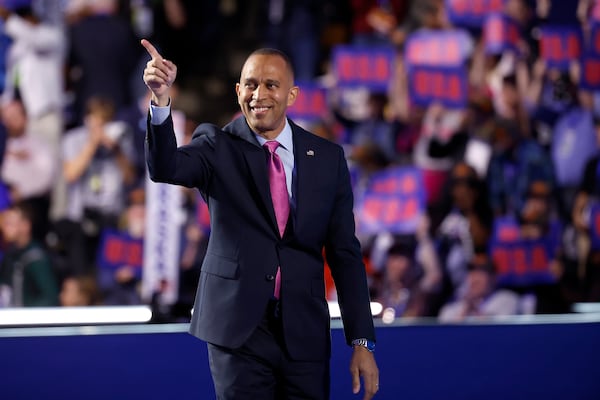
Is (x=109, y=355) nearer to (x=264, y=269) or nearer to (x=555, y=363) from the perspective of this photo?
(x=264, y=269)

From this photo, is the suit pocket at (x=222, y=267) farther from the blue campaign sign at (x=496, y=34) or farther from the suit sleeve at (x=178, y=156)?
the blue campaign sign at (x=496, y=34)

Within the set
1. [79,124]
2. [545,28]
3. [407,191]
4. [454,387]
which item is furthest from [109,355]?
[545,28]

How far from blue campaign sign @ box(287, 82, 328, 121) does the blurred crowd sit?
0.03 meters

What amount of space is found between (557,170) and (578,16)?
81cm

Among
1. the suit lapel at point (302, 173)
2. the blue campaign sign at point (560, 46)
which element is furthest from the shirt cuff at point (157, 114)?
the blue campaign sign at point (560, 46)

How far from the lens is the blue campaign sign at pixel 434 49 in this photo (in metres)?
4.57

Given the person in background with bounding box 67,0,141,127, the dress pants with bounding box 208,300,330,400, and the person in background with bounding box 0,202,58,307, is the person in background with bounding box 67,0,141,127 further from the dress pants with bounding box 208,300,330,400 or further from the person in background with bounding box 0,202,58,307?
the dress pants with bounding box 208,300,330,400

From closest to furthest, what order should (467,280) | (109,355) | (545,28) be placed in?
(109,355) < (467,280) < (545,28)

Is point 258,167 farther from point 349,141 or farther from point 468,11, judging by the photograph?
point 468,11

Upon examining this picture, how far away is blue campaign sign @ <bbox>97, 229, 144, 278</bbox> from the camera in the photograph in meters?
4.05

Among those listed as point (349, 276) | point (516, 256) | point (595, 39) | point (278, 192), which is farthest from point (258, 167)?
point (595, 39)

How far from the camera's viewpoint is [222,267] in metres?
1.70

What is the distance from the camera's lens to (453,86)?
4.56m

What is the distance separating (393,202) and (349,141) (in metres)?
0.35
